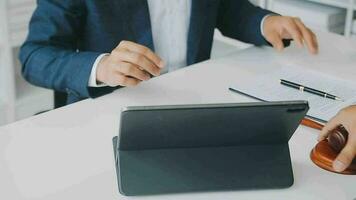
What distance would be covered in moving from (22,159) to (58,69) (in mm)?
302

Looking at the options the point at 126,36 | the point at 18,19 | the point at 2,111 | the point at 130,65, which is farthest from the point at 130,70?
the point at 2,111

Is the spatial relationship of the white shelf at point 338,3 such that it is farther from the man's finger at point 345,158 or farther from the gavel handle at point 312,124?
the man's finger at point 345,158

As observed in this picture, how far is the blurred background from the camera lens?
7.10 feet

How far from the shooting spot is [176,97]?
3.61ft

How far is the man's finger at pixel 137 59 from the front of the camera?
101 centimetres

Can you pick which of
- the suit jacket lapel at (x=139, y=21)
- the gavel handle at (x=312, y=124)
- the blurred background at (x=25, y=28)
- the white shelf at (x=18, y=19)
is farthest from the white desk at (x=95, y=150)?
the white shelf at (x=18, y=19)

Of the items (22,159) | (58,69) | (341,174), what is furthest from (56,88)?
(341,174)

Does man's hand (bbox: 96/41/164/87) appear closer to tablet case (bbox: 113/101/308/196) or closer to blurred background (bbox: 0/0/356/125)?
tablet case (bbox: 113/101/308/196)

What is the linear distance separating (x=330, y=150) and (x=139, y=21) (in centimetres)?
61

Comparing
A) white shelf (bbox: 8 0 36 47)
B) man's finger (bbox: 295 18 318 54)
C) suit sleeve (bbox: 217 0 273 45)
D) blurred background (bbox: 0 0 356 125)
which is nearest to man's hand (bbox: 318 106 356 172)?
man's finger (bbox: 295 18 318 54)

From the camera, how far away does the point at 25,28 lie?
2223 millimetres

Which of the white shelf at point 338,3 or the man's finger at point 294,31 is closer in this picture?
the man's finger at point 294,31

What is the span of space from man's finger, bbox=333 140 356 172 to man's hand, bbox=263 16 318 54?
52 centimetres

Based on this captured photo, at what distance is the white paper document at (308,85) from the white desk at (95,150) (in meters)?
0.04
